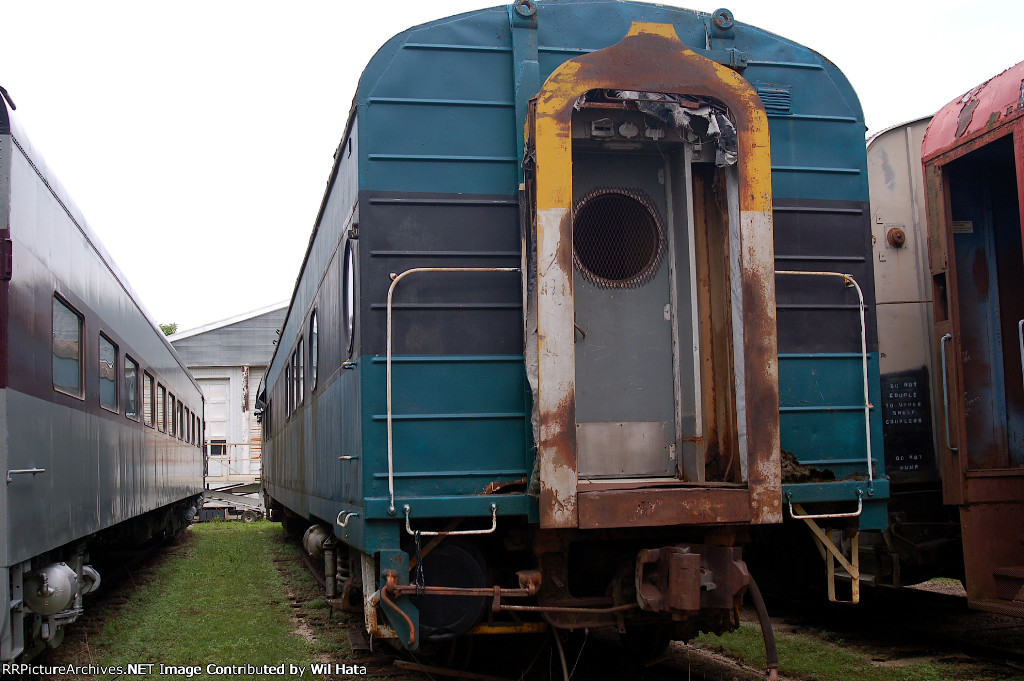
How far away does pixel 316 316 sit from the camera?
7977 mm

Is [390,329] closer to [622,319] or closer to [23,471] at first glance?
[622,319]

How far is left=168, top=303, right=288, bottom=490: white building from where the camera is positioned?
1271 inches

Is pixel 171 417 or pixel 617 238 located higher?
pixel 617 238

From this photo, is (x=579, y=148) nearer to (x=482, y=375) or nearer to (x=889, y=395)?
(x=482, y=375)

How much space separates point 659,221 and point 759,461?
1.52 metres

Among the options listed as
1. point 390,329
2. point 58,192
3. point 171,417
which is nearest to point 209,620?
point 58,192

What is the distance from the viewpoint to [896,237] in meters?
7.73

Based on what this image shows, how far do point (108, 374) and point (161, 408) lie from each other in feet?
16.2

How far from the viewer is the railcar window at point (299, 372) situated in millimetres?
9516

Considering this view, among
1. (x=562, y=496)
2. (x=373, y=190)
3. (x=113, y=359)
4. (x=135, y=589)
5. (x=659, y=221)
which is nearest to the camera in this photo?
(x=562, y=496)

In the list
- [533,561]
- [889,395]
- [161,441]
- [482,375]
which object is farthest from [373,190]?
[161,441]

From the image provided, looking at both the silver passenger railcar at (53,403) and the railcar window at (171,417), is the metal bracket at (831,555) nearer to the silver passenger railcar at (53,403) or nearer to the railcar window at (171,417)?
the silver passenger railcar at (53,403)

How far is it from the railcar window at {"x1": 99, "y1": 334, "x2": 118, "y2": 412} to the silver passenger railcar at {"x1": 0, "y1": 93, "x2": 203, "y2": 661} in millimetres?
13

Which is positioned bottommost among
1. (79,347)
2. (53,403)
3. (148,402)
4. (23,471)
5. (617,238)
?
(23,471)
